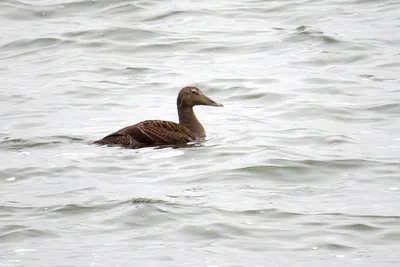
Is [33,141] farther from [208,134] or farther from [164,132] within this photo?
[208,134]

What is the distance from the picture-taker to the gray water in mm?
9750

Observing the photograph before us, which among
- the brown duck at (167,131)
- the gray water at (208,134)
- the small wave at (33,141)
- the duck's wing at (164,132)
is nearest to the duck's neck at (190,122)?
the brown duck at (167,131)

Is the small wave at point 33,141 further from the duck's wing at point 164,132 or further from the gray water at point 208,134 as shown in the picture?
the duck's wing at point 164,132

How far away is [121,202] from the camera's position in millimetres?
10906

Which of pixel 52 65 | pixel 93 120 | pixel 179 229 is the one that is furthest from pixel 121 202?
pixel 52 65

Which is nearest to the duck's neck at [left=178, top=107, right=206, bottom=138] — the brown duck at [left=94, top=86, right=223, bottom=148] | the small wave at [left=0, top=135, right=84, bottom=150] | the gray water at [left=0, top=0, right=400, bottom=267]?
the brown duck at [left=94, top=86, right=223, bottom=148]

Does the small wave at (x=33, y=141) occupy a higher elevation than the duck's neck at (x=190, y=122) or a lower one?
lower

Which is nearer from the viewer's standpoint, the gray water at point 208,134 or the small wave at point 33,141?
the gray water at point 208,134

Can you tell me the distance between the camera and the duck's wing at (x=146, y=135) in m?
13.2

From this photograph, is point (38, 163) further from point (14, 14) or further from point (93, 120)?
point (14, 14)

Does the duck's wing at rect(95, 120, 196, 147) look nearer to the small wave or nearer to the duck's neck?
the duck's neck

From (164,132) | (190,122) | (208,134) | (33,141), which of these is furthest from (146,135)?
(33,141)

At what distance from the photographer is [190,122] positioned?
13922 millimetres

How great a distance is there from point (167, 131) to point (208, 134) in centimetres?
98
